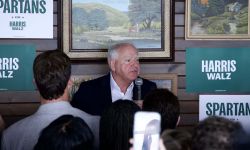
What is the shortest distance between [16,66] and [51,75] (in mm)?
1500

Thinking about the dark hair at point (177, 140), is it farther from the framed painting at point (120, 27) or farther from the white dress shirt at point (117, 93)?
the framed painting at point (120, 27)

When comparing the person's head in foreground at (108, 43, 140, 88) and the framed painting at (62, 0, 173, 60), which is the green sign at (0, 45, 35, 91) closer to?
the framed painting at (62, 0, 173, 60)

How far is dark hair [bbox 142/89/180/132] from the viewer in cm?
204

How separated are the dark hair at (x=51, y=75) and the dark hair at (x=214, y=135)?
0.76 m

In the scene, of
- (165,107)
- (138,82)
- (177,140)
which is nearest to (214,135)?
(177,140)

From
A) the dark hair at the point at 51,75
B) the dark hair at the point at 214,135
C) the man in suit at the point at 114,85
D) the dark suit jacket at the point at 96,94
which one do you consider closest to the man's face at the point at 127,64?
the man in suit at the point at 114,85

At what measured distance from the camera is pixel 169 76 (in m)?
3.49

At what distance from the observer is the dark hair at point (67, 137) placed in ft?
4.69

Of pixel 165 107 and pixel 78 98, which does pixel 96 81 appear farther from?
pixel 165 107

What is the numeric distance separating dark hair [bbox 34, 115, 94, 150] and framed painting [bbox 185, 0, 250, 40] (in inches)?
86.5

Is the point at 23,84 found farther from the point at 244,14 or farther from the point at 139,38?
the point at 244,14

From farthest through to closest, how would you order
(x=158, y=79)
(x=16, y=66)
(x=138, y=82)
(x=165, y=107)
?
(x=158, y=79)
(x=16, y=66)
(x=138, y=82)
(x=165, y=107)

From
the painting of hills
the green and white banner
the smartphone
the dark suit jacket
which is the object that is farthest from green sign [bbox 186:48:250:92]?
the smartphone

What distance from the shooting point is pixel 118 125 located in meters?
1.74
